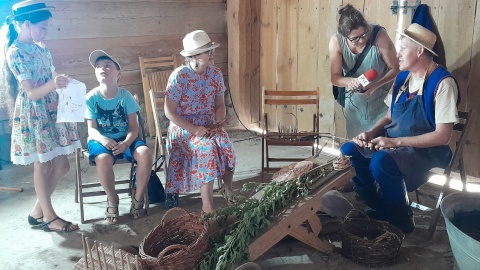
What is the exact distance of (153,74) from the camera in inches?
211

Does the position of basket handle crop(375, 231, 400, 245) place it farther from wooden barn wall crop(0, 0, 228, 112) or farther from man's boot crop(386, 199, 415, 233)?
wooden barn wall crop(0, 0, 228, 112)

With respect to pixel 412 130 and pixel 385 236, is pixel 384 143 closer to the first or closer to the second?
pixel 412 130

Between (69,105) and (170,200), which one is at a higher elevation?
(69,105)

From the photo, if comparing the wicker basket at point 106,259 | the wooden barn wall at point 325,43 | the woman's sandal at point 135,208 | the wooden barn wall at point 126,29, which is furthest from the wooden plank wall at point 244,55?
the wicker basket at point 106,259

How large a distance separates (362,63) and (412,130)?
31.4 inches

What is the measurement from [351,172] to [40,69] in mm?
2115

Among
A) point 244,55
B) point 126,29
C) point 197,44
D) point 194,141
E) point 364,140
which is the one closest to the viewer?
point 364,140

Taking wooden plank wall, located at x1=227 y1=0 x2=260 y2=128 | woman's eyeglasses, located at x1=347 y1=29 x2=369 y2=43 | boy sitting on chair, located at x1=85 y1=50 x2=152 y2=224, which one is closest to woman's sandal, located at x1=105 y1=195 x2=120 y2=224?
boy sitting on chair, located at x1=85 y1=50 x2=152 y2=224

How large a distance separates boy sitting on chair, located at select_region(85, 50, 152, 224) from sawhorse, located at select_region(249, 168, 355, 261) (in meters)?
1.25

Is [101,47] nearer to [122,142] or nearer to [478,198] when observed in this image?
[122,142]

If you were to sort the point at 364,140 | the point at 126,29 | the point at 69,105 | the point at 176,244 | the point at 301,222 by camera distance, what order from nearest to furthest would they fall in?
the point at 176,244
the point at 301,222
the point at 69,105
the point at 364,140
the point at 126,29

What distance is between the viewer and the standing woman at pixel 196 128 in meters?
Result: 3.38

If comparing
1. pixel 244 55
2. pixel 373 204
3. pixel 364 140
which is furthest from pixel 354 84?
pixel 244 55

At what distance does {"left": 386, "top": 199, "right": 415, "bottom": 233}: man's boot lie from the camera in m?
3.10
